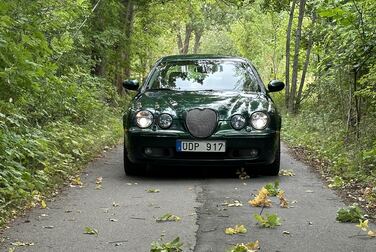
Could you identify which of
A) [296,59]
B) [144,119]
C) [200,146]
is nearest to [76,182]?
[144,119]

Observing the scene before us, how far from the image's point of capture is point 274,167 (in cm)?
717

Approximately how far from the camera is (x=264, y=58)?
37.5m

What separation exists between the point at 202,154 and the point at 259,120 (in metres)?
0.78

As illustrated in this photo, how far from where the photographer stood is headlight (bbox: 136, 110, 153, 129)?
22.2 ft

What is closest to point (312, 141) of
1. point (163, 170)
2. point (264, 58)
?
point (163, 170)

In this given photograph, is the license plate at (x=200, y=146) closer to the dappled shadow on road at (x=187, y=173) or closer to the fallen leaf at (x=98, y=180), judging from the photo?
the dappled shadow on road at (x=187, y=173)

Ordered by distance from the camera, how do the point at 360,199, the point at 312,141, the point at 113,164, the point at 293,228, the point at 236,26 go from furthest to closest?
the point at 236,26, the point at 312,141, the point at 113,164, the point at 360,199, the point at 293,228

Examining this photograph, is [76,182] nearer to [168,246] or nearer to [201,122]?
[201,122]

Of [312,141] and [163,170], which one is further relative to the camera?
[312,141]

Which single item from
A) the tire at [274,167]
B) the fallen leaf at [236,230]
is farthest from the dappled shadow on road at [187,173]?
the fallen leaf at [236,230]

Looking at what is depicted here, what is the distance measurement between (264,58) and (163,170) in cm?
3072

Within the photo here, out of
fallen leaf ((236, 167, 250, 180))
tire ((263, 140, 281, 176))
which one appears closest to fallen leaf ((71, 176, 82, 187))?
fallen leaf ((236, 167, 250, 180))

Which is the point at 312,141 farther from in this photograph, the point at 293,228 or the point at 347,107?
the point at 293,228

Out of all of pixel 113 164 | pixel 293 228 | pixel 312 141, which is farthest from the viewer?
pixel 312 141
